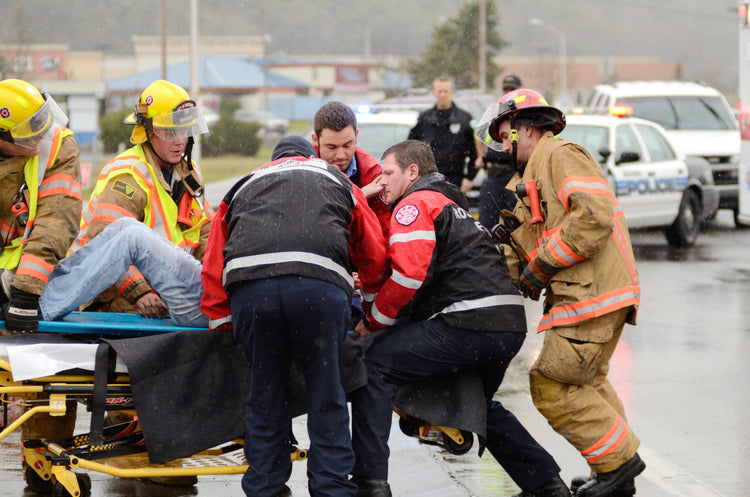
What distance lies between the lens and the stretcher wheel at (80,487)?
4539mm

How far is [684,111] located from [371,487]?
14.0 meters

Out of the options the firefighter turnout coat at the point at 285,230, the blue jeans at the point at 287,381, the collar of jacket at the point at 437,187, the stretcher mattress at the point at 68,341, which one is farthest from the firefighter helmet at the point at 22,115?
the collar of jacket at the point at 437,187

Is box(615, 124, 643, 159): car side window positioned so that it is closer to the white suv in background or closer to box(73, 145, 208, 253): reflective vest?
the white suv in background

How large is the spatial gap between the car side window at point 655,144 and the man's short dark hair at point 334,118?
9216mm

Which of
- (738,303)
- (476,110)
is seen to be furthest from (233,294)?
(476,110)

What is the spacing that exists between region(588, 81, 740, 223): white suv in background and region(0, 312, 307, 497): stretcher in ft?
41.4

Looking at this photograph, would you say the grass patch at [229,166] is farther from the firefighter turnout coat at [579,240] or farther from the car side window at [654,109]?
the firefighter turnout coat at [579,240]

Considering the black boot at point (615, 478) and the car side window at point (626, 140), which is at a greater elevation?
the car side window at point (626, 140)

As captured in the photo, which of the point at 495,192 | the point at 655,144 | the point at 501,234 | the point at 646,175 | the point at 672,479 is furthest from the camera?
the point at 655,144

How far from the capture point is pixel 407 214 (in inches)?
176

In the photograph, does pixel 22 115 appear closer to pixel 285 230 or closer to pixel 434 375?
pixel 285 230

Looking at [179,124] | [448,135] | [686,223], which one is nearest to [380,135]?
[448,135]

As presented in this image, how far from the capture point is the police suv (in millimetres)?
13227

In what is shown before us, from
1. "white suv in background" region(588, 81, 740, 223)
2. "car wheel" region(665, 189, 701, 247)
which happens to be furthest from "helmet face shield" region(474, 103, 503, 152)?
"white suv in background" region(588, 81, 740, 223)
